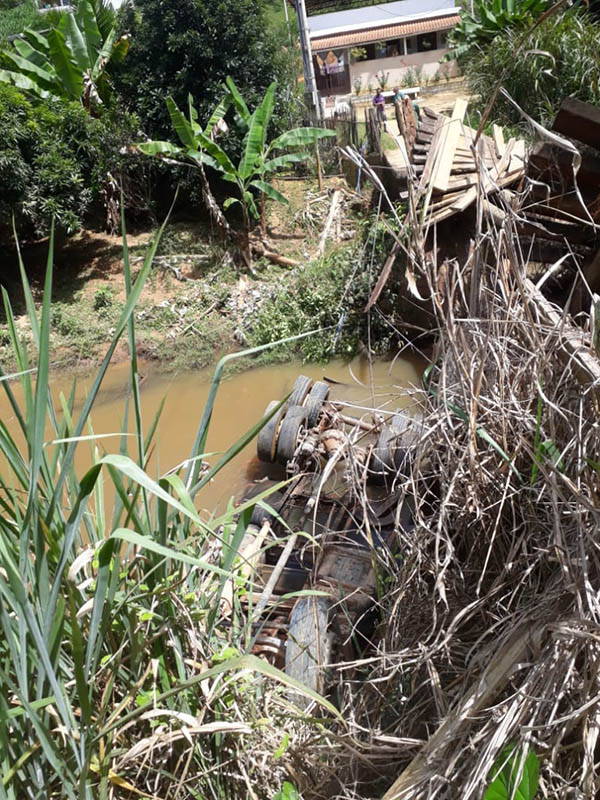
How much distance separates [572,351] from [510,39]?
1439 centimetres

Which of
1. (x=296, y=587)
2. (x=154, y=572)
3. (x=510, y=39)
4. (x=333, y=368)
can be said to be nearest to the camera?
(x=154, y=572)

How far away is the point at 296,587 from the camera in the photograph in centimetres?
365

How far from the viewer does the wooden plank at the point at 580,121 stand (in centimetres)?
441

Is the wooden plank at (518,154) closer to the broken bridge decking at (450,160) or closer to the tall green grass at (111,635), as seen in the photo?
the broken bridge decking at (450,160)

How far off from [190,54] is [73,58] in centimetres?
192

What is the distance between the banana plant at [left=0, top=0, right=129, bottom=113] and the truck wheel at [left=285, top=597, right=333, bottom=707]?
1027 cm

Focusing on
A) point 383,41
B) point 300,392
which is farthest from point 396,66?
point 300,392

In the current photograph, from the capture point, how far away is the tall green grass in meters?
1.48

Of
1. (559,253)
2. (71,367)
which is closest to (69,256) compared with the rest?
(71,367)

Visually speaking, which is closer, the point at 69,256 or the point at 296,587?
the point at 296,587

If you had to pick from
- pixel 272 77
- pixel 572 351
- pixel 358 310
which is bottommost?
pixel 358 310

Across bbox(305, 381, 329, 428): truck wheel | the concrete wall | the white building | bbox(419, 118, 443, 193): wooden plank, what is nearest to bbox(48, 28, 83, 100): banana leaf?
bbox(419, 118, 443, 193): wooden plank

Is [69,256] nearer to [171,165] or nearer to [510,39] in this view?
[171,165]

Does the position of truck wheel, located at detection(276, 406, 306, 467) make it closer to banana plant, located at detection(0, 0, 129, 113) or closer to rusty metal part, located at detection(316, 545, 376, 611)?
rusty metal part, located at detection(316, 545, 376, 611)
